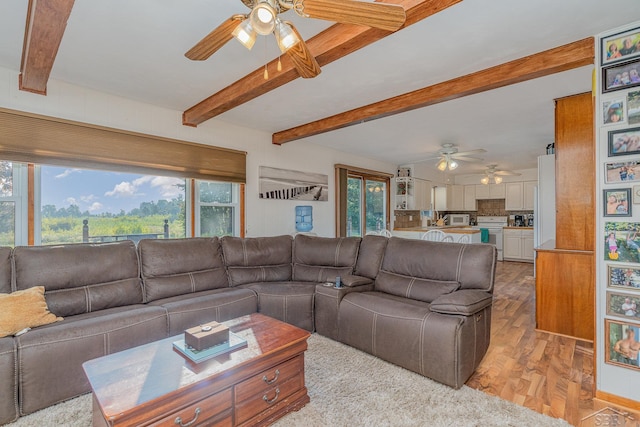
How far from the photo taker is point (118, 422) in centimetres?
125

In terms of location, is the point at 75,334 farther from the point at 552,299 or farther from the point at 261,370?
the point at 552,299

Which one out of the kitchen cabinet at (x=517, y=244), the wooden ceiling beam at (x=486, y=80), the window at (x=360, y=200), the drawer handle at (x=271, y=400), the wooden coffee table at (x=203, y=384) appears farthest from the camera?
the kitchen cabinet at (x=517, y=244)

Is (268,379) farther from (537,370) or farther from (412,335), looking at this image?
(537,370)

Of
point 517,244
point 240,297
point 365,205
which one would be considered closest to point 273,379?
point 240,297

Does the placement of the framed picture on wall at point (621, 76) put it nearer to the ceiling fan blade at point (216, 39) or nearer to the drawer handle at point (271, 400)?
the ceiling fan blade at point (216, 39)

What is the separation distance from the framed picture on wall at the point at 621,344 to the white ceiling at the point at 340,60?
2.01m

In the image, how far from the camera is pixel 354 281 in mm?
3109

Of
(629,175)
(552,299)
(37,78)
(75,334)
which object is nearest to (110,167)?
(37,78)

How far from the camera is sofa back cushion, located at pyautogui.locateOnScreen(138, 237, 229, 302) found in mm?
2916

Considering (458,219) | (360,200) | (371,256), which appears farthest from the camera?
Result: (458,219)

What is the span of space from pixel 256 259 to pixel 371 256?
1362mm

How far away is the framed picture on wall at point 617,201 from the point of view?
77.4 inches

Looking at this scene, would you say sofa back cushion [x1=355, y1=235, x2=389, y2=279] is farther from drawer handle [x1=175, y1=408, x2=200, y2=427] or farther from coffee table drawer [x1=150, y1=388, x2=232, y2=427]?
drawer handle [x1=175, y1=408, x2=200, y2=427]

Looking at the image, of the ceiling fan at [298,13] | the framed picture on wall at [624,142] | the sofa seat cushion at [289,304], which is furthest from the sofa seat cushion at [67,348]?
the framed picture on wall at [624,142]
